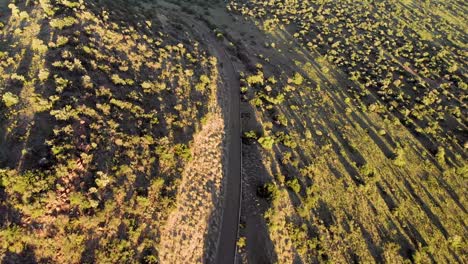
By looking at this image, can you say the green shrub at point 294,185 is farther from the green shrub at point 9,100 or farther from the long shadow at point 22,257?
the green shrub at point 9,100

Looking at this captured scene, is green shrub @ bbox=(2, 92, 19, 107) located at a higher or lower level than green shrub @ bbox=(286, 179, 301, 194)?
higher

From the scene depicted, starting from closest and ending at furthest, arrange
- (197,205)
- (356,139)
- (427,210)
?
(197,205), (427,210), (356,139)

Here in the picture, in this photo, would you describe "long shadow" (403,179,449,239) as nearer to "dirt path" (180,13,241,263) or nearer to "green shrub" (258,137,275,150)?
"green shrub" (258,137,275,150)

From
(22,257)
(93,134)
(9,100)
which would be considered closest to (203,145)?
(93,134)

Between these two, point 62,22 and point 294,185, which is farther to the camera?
point 62,22

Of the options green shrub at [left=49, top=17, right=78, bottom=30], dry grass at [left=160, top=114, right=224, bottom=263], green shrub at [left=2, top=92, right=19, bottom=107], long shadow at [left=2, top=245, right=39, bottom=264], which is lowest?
long shadow at [left=2, top=245, right=39, bottom=264]

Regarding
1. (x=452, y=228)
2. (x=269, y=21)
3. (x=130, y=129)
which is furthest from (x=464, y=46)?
(x=130, y=129)

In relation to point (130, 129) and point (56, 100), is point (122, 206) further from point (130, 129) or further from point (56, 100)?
point (56, 100)

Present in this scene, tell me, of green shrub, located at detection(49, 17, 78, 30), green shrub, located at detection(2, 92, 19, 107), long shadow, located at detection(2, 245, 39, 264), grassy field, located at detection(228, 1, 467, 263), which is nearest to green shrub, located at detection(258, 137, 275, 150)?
grassy field, located at detection(228, 1, 467, 263)

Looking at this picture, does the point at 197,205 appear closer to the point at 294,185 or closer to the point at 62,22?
the point at 294,185

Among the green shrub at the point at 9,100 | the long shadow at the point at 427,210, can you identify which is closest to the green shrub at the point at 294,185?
the long shadow at the point at 427,210

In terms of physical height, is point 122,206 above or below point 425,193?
below
